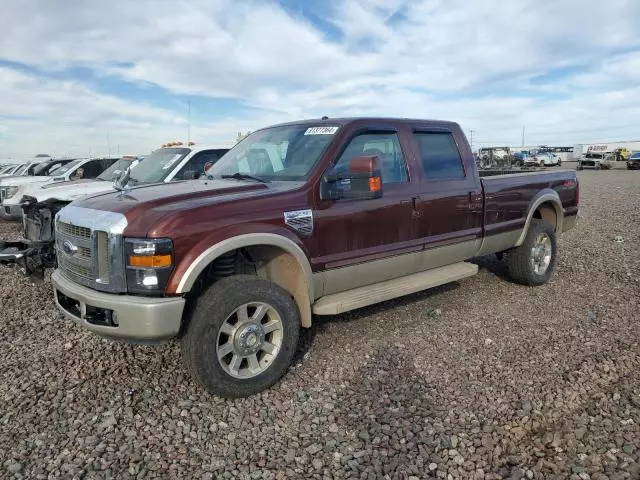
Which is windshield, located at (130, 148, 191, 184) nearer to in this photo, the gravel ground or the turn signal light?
the gravel ground

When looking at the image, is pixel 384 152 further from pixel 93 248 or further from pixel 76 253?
pixel 76 253

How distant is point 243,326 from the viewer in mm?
3566

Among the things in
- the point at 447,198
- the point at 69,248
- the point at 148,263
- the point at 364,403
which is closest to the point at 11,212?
the point at 69,248

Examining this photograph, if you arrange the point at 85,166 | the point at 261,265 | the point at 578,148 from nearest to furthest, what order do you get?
the point at 261,265, the point at 85,166, the point at 578,148

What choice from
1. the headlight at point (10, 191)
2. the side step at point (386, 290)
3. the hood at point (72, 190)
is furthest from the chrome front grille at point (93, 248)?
the headlight at point (10, 191)

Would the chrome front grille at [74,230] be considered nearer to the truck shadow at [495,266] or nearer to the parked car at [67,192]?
the parked car at [67,192]

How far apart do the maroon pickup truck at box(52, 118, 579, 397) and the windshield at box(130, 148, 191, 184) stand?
3180mm

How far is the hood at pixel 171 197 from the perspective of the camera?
11.0 ft

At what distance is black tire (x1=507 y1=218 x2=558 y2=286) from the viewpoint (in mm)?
6137

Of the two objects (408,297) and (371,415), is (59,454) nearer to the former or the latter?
(371,415)

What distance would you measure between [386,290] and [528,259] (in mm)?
2468

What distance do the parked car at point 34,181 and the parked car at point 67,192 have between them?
6.67 feet

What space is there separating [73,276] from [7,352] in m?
1.29

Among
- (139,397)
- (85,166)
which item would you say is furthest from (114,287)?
(85,166)
